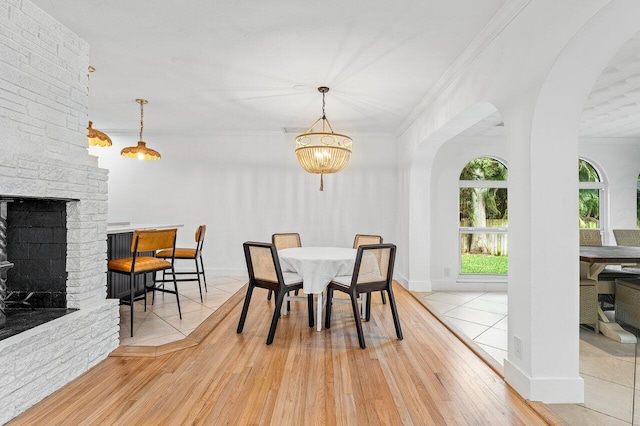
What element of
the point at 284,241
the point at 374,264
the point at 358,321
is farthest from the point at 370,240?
the point at 358,321

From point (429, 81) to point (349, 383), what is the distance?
287 centimetres

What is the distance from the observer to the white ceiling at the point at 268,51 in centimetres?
235

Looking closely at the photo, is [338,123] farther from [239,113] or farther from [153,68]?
[153,68]

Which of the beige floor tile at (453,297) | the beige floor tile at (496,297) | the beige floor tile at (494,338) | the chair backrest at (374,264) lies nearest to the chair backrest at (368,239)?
the chair backrest at (374,264)

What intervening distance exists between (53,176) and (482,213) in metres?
5.23

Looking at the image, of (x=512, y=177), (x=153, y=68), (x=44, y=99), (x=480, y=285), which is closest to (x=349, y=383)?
(x=512, y=177)

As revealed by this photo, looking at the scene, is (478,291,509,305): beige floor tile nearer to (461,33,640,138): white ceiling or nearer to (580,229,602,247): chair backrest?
(580,229,602,247): chair backrest

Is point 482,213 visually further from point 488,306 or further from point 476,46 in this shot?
point 476,46

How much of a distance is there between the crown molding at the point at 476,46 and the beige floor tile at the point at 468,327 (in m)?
2.34

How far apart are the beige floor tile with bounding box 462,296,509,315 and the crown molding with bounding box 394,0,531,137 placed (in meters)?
2.44

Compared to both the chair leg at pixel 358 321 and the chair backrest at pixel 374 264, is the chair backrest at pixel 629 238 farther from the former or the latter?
the chair leg at pixel 358 321

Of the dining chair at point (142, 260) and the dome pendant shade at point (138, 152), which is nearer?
the dining chair at point (142, 260)

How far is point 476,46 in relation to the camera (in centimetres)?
271

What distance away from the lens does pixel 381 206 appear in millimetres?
5926
